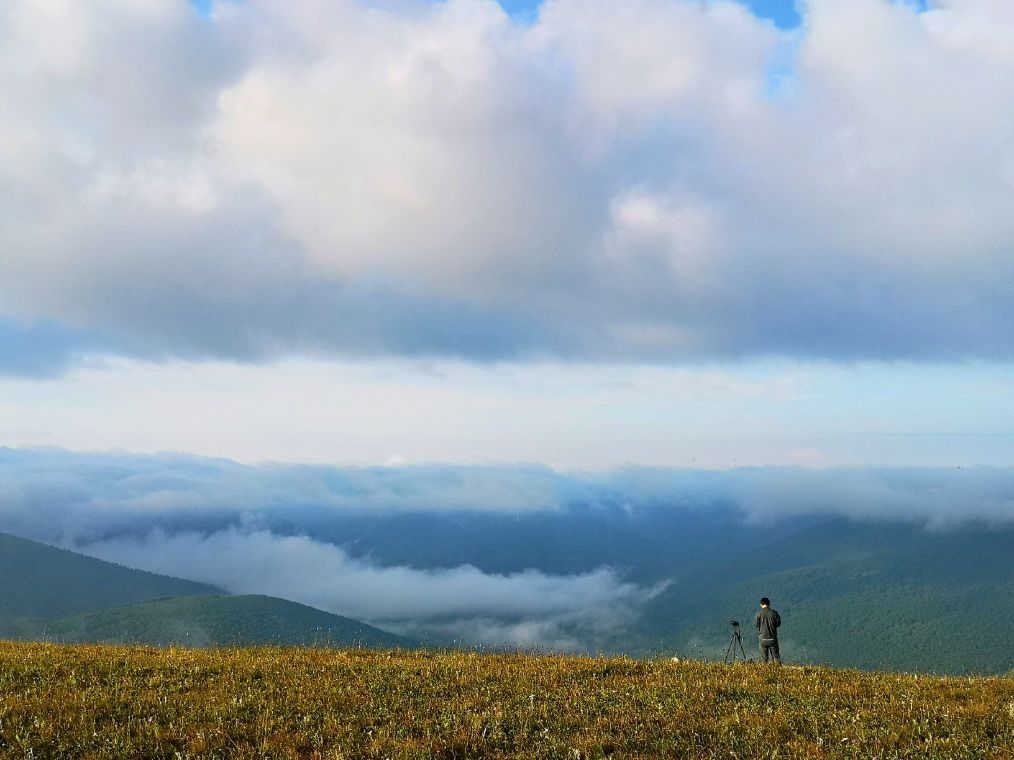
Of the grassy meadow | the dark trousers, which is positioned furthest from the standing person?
the grassy meadow

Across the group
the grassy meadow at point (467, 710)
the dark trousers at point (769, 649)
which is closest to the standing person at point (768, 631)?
the dark trousers at point (769, 649)

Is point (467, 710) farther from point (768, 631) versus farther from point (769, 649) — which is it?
point (769, 649)

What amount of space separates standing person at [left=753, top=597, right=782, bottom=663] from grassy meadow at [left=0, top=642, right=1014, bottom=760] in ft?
22.5

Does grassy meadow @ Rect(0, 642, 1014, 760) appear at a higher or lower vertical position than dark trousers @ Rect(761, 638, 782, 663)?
higher

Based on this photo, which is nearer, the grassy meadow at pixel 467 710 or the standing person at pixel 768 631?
the grassy meadow at pixel 467 710

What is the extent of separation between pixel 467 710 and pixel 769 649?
1532cm

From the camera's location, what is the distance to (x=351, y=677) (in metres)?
14.5

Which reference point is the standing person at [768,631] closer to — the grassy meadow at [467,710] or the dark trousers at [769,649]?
the dark trousers at [769,649]

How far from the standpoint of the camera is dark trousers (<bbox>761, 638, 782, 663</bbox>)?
2350 cm

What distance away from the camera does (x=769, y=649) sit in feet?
78.8

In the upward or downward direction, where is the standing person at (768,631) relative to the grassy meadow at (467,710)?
downward

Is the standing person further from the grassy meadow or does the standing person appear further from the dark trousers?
the grassy meadow

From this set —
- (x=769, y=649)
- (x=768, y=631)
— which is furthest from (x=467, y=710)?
(x=769, y=649)

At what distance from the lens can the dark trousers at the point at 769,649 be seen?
77.1 ft
